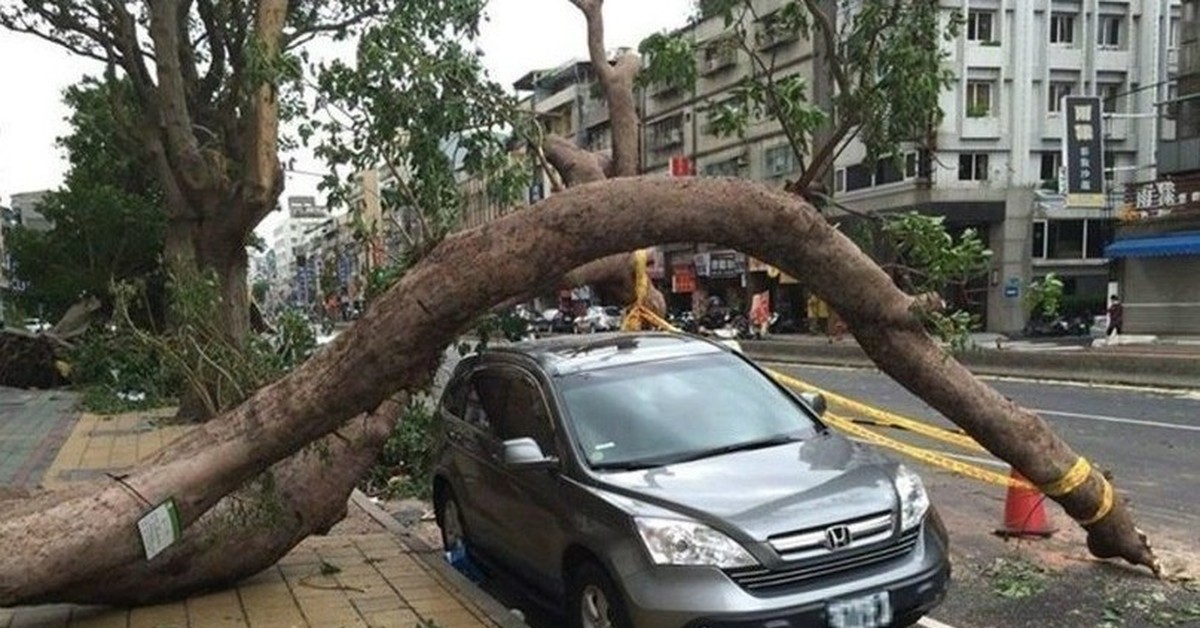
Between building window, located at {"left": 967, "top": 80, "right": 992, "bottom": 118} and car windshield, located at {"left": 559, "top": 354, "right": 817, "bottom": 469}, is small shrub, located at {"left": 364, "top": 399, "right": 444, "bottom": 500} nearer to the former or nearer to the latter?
car windshield, located at {"left": 559, "top": 354, "right": 817, "bottom": 469}

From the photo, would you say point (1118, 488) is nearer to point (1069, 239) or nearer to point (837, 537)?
point (837, 537)

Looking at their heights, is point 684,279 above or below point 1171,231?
below

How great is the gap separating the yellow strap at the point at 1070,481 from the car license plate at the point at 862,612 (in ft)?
6.90

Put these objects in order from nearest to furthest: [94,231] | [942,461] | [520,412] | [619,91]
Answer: [520,412] < [619,91] < [942,461] < [94,231]

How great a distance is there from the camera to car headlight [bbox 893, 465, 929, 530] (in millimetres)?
4715

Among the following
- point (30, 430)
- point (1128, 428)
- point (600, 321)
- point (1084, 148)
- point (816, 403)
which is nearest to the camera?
point (816, 403)

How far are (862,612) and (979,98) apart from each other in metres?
39.0

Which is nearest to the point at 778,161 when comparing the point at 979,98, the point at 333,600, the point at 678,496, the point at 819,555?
the point at 979,98

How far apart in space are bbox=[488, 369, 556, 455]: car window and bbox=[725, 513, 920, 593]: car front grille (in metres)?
1.38

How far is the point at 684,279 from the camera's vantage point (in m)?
54.1

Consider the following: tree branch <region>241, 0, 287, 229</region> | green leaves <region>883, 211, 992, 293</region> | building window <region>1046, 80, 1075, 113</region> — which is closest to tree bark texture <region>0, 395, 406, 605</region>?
green leaves <region>883, 211, 992, 293</region>

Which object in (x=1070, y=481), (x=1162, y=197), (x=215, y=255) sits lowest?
(x=1070, y=481)

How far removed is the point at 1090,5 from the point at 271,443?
43069 mm

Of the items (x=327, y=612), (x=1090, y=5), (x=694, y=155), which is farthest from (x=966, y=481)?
(x=694, y=155)
